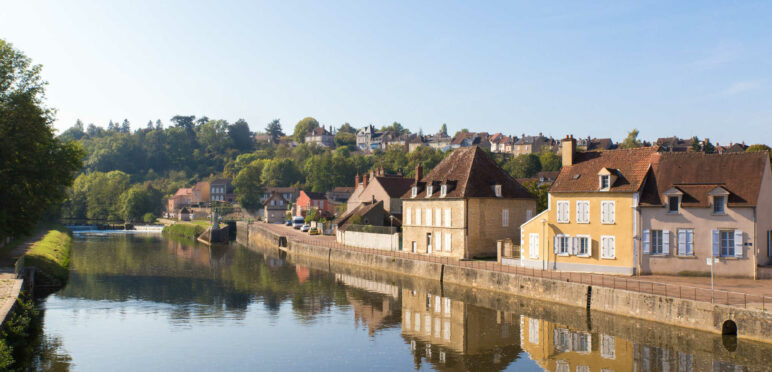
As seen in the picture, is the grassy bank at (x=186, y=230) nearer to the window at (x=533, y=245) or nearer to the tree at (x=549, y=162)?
the tree at (x=549, y=162)

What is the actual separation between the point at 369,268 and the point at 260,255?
19.7 m

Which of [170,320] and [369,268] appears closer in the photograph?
[170,320]

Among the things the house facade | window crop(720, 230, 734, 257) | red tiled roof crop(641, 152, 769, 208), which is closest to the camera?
window crop(720, 230, 734, 257)

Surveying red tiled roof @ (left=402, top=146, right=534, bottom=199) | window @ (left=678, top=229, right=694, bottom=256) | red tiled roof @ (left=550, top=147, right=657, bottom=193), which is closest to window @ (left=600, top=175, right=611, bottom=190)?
red tiled roof @ (left=550, top=147, right=657, bottom=193)

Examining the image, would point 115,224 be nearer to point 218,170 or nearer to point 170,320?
point 218,170

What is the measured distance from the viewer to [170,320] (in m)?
26.7

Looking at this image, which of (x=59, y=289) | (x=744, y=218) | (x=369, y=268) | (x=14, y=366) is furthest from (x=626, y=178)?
(x=59, y=289)

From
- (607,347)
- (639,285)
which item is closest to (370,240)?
(639,285)

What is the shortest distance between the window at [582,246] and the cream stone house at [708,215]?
2.64 metres

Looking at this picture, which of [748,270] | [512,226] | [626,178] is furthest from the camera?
[512,226]

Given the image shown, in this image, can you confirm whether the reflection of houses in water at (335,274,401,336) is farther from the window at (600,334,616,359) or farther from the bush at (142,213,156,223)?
the bush at (142,213,156,223)

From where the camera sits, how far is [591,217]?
1212 inches

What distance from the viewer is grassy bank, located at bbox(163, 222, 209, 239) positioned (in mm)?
85938

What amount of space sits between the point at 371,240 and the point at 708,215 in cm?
2684
